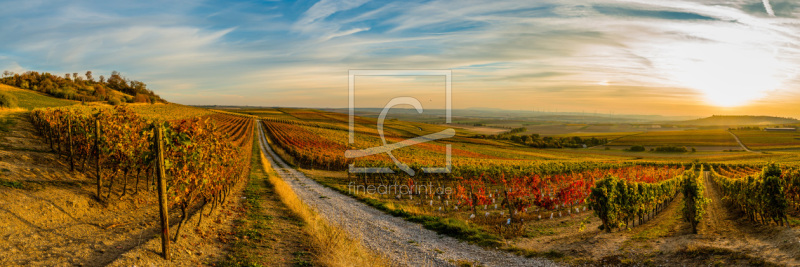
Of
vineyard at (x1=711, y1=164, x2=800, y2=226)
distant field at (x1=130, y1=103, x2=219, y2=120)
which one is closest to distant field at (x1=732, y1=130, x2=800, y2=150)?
vineyard at (x1=711, y1=164, x2=800, y2=226)

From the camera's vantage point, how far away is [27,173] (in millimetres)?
16312

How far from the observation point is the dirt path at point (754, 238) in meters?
12.2

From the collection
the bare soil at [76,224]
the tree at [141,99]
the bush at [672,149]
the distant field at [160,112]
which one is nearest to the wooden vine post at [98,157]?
the bare soil at [76,224]

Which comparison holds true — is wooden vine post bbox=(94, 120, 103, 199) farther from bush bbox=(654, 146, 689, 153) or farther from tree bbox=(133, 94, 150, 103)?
tree bbox=(133, 94, 150, 103)

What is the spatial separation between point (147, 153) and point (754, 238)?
72.3 ft

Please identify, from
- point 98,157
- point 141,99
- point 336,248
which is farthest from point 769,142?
point 141,99

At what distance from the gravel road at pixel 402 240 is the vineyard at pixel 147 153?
6.14 meters

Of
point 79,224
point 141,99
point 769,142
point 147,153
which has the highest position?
point 141,99

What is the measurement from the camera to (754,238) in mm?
15164

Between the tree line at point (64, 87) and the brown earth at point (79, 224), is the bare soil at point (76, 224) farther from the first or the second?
the tree line at point (64, 87)

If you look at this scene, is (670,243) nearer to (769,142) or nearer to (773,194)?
(773,194)

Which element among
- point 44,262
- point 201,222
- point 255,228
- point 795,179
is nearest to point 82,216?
point 201,222

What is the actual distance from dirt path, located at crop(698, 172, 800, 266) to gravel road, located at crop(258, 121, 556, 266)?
6.67 m

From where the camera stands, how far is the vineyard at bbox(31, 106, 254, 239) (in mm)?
11703
